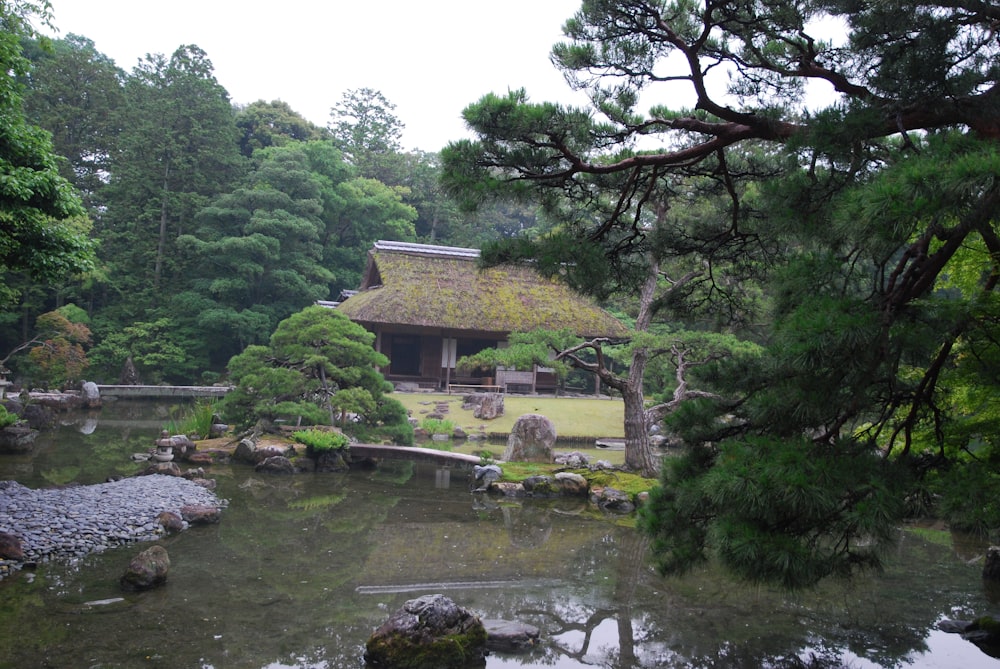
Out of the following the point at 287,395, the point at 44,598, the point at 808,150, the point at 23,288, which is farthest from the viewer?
the point at 23,288

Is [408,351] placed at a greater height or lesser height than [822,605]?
greater

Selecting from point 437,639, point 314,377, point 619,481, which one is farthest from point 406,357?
point 437,639

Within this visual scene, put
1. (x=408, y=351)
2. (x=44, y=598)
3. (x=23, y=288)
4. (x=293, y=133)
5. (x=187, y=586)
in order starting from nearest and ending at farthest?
(x=44, y=598), (x=187, y=586), (x=23, y=288), (x=408, y=351), (x=293, y=133)

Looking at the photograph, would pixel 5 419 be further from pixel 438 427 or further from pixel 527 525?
pixel 527 525

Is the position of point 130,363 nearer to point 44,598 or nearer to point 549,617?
point 44,598

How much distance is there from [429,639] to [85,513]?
4719 mm

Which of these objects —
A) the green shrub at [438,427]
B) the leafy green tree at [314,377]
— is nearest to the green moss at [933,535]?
the leafy green tree at [314,377]

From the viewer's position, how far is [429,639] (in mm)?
4531

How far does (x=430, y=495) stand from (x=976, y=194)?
869cm

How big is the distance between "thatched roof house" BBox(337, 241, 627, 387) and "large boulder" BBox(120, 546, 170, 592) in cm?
1363

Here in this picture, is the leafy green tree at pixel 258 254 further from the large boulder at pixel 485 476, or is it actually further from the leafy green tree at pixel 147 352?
the large boulder at pixel 485 476

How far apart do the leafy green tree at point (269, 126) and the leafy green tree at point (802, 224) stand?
28.2 m

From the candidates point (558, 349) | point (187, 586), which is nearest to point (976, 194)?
point (187, 586)

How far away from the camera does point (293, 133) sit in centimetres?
3425
